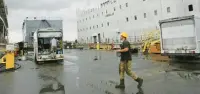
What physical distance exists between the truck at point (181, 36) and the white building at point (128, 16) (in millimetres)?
17265

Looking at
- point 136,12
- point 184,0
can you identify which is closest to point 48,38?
point 184,0

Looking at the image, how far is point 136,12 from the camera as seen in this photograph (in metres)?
46.0

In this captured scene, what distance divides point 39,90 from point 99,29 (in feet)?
176

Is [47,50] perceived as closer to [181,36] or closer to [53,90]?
[181,36]

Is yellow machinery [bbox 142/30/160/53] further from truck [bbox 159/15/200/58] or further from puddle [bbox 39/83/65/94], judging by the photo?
puddle [bbox 39/83/65/94]

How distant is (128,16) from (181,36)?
3138cm

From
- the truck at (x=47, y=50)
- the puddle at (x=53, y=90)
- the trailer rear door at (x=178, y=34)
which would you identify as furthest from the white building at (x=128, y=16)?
the puddle at (x=53, y=90)

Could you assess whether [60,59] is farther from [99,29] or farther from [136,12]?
[99,29]

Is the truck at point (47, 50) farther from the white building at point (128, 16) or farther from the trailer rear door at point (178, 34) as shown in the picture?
the white building at point (128, 16)

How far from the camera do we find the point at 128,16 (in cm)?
4875

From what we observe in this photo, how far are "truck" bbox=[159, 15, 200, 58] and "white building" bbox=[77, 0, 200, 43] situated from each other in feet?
56.6

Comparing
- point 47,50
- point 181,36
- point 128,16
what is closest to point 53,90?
point 181,36

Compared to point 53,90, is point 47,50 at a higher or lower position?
higher

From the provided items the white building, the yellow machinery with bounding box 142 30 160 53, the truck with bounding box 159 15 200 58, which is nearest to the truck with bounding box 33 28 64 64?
the truck with bounding box 159 15 200 58
